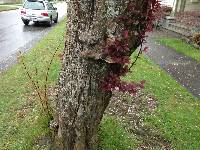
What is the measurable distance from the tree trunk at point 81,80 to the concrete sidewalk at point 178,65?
6002mm

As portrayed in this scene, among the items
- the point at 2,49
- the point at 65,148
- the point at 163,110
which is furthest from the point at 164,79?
the point at 2,49

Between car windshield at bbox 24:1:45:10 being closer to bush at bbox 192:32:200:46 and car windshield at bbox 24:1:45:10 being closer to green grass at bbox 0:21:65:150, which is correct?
bush at bbox 192:32:200:46

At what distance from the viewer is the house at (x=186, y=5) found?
30.1 m

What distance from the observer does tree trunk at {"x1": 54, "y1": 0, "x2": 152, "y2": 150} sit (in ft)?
14.5

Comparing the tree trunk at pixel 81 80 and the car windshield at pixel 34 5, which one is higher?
the tree trunk at pixel 81 80

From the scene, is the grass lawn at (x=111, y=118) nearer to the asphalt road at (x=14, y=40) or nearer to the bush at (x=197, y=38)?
the asphalt road at (x=14, y=40)

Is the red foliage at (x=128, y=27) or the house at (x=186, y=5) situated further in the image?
the house at (x=186, y=5)

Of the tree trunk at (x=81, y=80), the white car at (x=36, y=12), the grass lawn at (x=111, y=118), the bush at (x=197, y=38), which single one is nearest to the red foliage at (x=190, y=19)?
the bush at (x=197, y=38)

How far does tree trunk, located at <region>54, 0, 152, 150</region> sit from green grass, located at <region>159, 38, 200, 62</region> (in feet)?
37.2

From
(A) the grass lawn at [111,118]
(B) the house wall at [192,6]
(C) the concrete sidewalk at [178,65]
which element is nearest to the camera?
(A) the grass lawn at [111,118]

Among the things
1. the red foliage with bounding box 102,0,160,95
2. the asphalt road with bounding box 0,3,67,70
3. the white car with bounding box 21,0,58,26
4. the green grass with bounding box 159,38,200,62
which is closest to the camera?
the red foliage with bounding box 102,0,160,95

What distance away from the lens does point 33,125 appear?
6941mm

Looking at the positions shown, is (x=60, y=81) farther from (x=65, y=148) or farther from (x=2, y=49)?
(x=2, y=49)

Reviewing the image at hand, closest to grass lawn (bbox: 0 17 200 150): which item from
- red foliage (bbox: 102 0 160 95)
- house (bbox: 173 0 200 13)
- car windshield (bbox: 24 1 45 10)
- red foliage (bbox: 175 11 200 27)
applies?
red foliage (bbox: 102 0 160 95)
